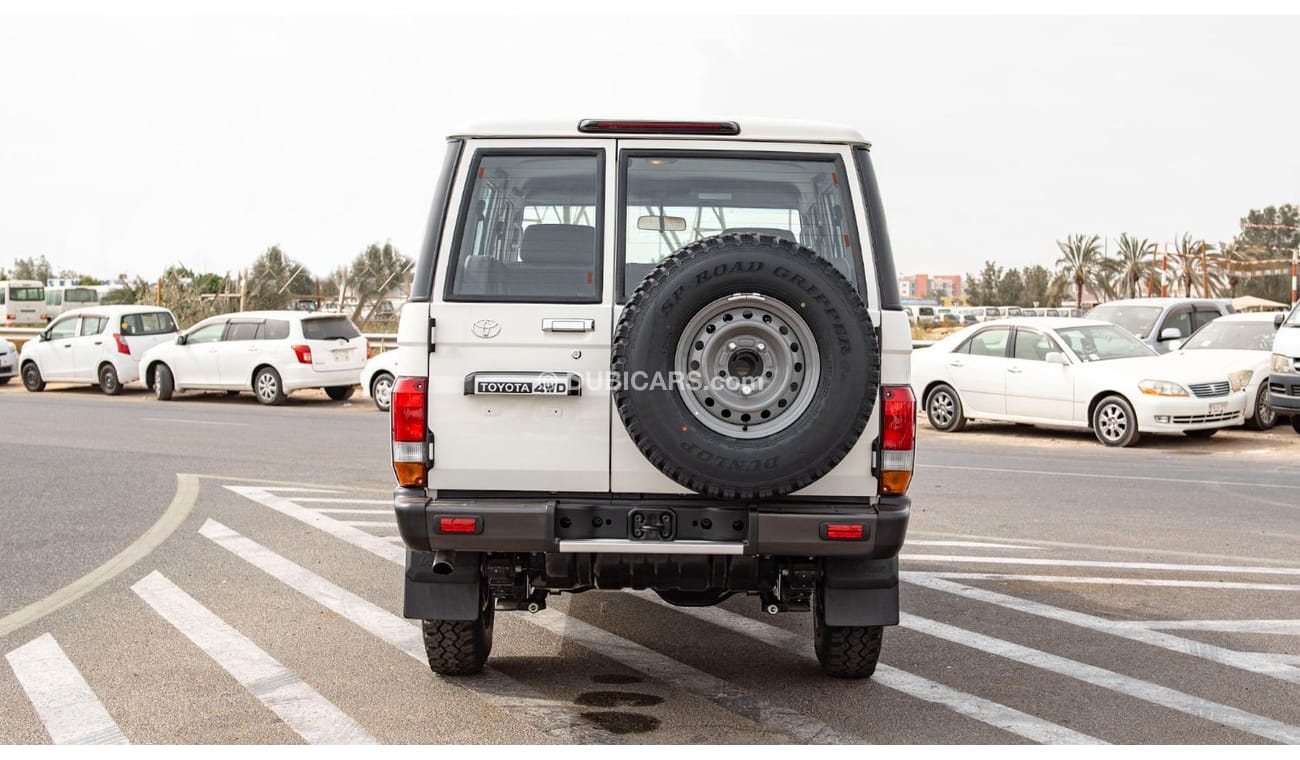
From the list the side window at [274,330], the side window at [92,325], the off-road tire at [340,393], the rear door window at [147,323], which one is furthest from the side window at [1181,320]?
the side window at [92,325]

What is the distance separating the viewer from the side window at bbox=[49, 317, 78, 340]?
84.3 ft

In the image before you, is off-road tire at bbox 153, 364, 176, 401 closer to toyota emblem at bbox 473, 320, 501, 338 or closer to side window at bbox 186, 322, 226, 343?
side window at bbox 186, 322, 226, 343

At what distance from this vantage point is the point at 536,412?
4.94 meters

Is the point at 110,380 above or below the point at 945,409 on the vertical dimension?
below

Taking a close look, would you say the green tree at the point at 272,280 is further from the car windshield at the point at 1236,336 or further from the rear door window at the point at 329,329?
the car windshield at the point at 1236,336

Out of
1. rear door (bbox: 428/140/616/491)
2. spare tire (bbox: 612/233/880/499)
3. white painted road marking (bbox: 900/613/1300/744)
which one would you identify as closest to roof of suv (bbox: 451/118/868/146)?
rear door (bbox: 428/140/616/491)

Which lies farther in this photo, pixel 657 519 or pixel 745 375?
pixel 657 519

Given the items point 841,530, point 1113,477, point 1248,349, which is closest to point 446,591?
point 841,530

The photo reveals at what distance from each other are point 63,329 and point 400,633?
22.3 m

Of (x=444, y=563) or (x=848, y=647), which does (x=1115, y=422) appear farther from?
(x=444, y=563)

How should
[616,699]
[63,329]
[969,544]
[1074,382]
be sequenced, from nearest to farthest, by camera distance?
[616,699] < [969,544] < [1074,382] < [63,329]

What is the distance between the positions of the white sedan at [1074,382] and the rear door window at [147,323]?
15579 mm

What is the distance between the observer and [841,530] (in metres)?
4.82
